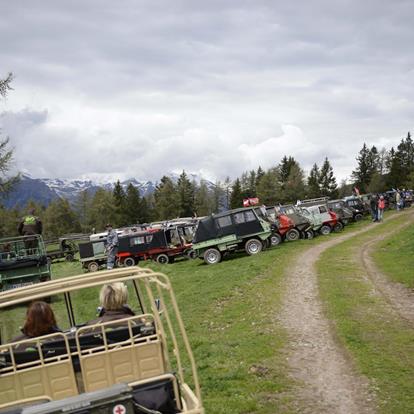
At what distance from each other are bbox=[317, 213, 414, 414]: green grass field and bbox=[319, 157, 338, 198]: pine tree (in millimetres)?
78312

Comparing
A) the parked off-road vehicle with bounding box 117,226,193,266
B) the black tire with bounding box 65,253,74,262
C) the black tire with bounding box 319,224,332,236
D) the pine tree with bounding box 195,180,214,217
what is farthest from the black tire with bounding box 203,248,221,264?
the pine tree with bounding box 195,180,214,217

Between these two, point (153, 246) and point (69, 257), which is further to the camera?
point (69, 257)

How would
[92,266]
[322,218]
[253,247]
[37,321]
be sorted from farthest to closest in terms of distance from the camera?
[92,266]
[322,218]
[253,247]
[37,321]

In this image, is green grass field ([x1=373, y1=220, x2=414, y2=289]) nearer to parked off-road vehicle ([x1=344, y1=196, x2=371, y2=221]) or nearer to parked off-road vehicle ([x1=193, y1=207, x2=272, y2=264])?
parked off-road vehicle ([x1=193, y1=207, x2=272, y2=264])

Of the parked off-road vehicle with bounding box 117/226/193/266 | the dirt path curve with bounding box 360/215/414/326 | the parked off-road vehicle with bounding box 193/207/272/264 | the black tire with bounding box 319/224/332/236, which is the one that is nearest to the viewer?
the dirt path curve with bounding box 360/215/414/326

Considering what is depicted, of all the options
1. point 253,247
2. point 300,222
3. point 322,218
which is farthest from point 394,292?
point 322,218


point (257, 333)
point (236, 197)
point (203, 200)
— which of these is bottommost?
point (257, 333)

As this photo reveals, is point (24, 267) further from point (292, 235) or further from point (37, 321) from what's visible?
point (292, 235)

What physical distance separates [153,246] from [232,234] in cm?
732

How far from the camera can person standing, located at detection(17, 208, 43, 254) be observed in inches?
662

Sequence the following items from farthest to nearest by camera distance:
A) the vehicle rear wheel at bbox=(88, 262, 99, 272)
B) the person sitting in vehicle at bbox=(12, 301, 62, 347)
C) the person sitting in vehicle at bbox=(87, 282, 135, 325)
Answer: the vehicle rear wheel at bbox=(88, 262, 99, 272)
the person sitting in vehicle at bbox=(87, 282, 135, 325)
the person sitting in vehicle at bbox=(12, 301, 62, 347)

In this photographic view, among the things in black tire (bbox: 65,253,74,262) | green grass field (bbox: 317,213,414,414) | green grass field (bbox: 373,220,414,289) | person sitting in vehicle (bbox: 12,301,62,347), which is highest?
person sitting in vehicle (bbox: 12,301,62,347)

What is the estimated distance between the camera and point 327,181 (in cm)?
9294

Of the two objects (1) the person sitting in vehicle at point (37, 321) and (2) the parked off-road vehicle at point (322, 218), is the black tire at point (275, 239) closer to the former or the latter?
(2) the parked off-road vehicle at point (322, 218)
